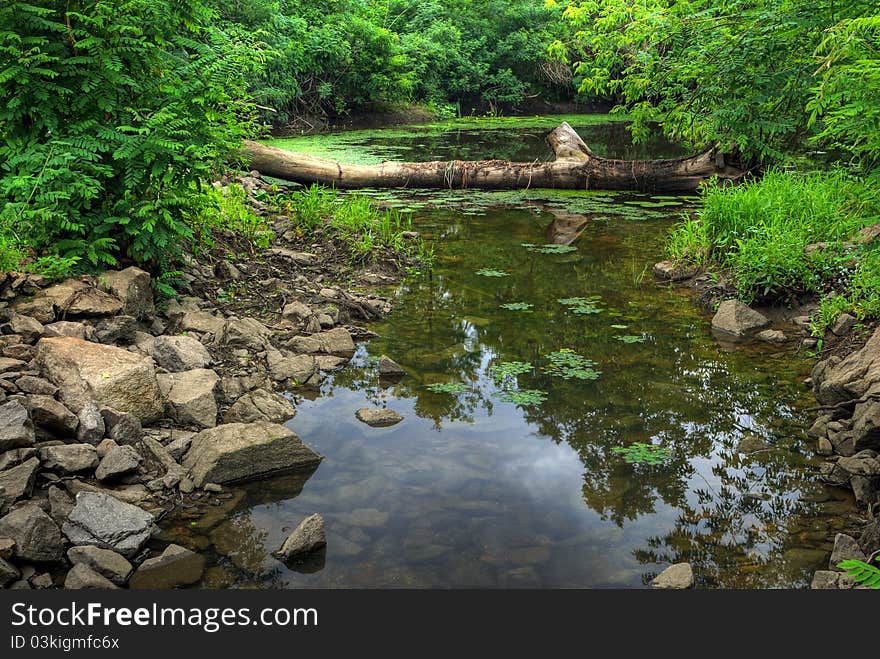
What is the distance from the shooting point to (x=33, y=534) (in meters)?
3.03

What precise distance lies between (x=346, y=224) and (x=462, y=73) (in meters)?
21.8

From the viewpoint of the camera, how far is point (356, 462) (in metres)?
4.12

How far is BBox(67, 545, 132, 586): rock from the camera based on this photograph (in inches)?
119

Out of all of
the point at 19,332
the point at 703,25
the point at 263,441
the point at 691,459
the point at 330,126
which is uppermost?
the point at 703,25

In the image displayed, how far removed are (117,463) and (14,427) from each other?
1.62ft

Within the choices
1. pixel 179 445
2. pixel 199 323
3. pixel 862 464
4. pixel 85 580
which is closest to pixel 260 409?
pixel 179 445

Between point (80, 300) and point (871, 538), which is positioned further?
point (80, 300)

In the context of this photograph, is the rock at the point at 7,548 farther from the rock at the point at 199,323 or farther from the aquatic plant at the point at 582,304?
the aquatic plant at the point at 582,304

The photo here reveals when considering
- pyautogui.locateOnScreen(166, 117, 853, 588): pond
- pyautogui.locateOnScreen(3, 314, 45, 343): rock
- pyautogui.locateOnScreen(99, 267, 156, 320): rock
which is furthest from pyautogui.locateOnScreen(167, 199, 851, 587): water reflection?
pyautogui.locateOnScreen(3, 314, 45, 343): rock

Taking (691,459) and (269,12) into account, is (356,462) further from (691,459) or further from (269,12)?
(269,12)

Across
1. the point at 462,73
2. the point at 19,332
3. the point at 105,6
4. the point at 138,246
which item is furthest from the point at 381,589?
the point at 462,73

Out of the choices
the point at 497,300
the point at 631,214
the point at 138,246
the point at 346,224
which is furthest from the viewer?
the point at 631,214

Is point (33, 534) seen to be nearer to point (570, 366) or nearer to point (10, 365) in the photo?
point (10, 365)

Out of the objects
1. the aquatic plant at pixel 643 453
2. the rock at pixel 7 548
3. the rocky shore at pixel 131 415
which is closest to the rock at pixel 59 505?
the rocky shore at pixel 131 415
